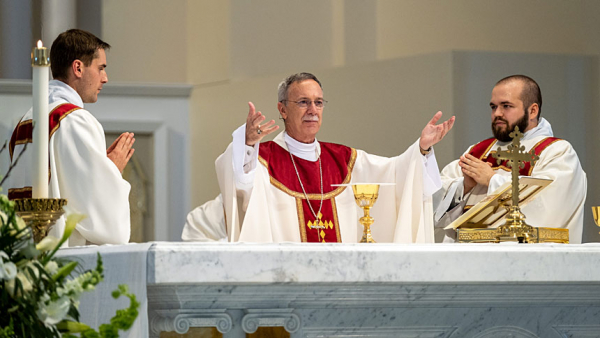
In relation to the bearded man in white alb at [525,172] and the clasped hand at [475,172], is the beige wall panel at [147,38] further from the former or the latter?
the clasped hand at [475,172]

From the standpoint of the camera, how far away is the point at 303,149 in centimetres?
498

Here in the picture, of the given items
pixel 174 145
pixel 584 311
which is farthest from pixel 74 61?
pixel 174 145

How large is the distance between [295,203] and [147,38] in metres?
3.32

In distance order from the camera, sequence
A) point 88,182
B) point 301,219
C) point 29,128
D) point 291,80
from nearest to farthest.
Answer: point 88,182 < point 29,128 < point 301,219 < point 291,80

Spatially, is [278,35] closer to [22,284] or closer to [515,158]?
[515,158]

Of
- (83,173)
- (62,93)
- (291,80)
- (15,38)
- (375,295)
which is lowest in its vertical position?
(375,295)

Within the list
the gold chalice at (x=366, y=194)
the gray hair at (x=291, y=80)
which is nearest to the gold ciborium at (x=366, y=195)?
the gold chalice at (x=366, y=194)

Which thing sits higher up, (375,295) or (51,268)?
(51,268)

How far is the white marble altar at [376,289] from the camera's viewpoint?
224cm

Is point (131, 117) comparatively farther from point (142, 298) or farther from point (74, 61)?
point (142, 298)

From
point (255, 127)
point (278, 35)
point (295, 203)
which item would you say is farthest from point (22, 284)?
point (278, 35)

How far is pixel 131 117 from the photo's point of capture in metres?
7.06

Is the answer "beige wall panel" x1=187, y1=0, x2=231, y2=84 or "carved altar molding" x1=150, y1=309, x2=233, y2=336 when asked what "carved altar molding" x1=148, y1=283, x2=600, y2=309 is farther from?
"beige wall panel" x1=187, y1=0, x2=231, y2=84

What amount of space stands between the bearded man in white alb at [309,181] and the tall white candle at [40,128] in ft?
4.96
